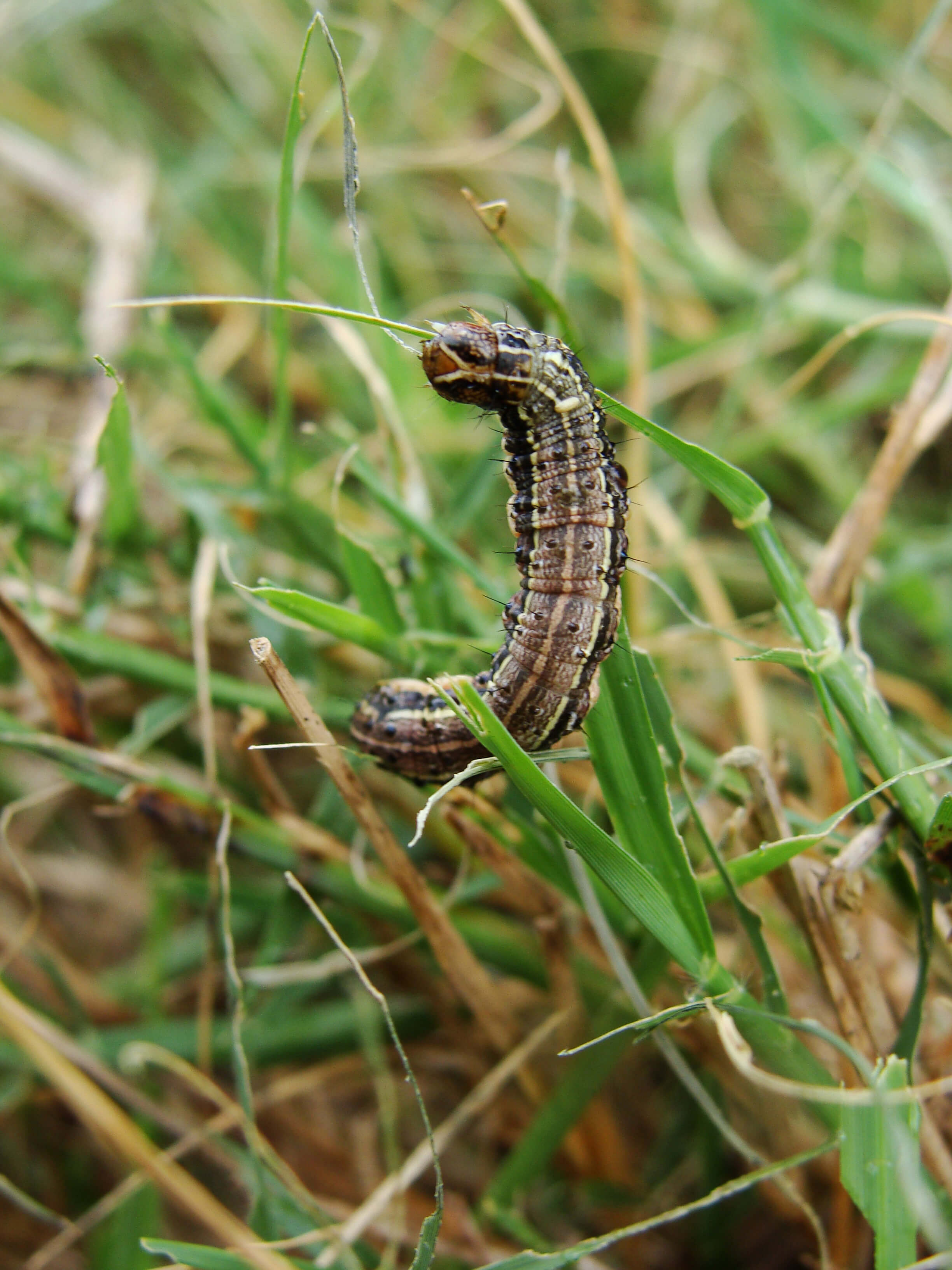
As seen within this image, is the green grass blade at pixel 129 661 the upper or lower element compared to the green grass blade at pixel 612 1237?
upper

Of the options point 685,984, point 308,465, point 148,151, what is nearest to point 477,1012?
point 685,984

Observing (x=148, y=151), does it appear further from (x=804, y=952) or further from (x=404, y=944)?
(x=804, y=952)

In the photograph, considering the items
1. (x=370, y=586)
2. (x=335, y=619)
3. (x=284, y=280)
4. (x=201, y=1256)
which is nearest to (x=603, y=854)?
(x=335, y=619)

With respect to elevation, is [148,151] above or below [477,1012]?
above

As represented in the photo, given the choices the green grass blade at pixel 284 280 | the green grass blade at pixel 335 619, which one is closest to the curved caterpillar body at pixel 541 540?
the green grass blade at pixel 335 619

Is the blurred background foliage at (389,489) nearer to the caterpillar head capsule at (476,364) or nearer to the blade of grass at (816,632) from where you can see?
the blade of grass at (816,632)
